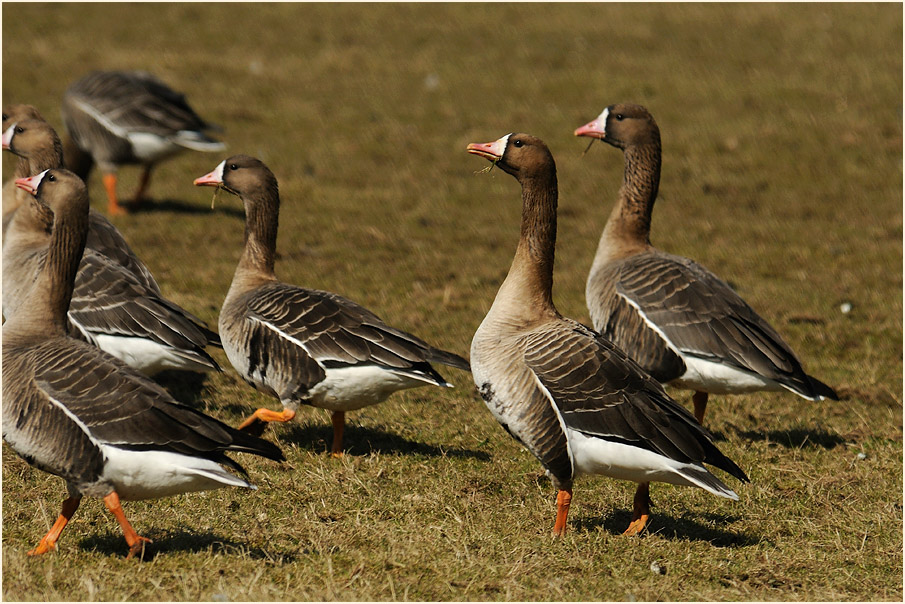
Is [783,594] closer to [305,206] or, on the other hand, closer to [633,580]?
[633,580]

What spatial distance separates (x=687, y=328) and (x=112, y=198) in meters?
8.13

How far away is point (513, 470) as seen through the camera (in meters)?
7.20

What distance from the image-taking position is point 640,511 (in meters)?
6.20

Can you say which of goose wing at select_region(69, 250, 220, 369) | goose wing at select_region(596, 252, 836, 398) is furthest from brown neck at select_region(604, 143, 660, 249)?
goose wing at select_region(69, 250, 220, 369)

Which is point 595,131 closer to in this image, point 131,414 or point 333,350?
point 333,350

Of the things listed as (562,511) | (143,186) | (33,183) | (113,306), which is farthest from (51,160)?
(562,511)

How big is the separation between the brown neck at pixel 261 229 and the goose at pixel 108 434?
2490 millimetres

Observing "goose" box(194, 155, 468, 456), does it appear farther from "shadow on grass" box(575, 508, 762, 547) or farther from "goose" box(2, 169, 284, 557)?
"goose" box(2, 169, 284, 557)

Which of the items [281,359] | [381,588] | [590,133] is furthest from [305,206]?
[381,588]

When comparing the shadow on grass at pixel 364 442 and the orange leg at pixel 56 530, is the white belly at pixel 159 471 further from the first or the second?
Result: the shadow on grass at pixel 364 442

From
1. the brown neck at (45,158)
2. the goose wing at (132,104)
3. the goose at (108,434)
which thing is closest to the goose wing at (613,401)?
the goose at (108,434)

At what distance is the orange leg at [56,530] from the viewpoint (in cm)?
535

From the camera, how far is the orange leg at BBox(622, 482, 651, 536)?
609 cm

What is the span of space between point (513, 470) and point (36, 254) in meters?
4.25
